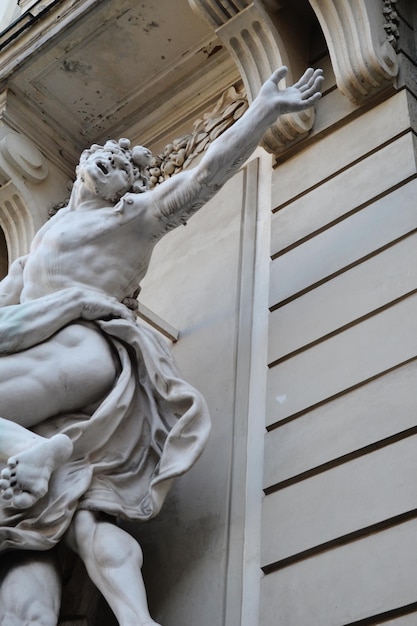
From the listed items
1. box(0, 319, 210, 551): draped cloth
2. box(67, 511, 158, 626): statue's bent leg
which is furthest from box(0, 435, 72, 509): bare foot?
box(67, 511, 158, 626): statue's bent leg

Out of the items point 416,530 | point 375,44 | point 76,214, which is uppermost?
point 76,214

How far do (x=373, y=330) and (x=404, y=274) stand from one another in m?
0.28

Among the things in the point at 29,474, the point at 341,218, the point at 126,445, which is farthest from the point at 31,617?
the point at 341,218

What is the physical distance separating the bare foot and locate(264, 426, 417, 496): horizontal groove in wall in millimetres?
975

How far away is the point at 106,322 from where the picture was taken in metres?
5.72

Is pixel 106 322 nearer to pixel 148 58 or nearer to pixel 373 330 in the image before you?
pixel 373 330

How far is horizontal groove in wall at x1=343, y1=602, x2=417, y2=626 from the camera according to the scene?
15.2 ft

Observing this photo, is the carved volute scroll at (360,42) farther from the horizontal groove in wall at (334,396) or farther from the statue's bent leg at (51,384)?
the statue's bent leg at (51,384)

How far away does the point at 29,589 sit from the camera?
4.99m

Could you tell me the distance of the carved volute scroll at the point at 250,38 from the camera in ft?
23.1

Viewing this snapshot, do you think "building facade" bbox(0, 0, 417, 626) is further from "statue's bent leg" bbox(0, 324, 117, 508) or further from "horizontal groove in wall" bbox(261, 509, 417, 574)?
"statue's bent leg" bbox(0, 324, 117, 508)

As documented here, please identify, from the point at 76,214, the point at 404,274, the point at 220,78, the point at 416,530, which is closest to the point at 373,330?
the point at 404,274

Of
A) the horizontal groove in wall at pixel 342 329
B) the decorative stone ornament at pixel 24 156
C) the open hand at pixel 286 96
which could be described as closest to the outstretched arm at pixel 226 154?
the open hand at pixel 286 96

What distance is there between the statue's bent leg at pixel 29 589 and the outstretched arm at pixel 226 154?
5.42 feet
